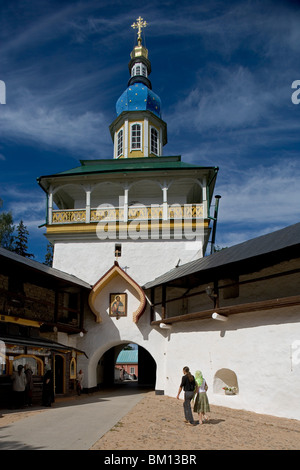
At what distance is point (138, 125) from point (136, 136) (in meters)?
0.63

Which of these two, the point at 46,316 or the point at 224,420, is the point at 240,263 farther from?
the point at 46,316

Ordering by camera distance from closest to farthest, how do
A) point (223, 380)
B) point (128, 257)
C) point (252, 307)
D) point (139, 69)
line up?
point (252, 307) → point (223, 380) → point (128, 257) → point (139, 69)

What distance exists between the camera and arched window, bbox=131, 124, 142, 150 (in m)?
23.7

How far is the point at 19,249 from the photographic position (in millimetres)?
35531

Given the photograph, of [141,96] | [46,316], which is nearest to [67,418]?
[46,316]

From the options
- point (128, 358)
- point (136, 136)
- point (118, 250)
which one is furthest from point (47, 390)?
point (128, 358)

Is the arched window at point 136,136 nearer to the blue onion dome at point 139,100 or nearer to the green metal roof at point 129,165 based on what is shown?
the blue onion dome at point 139,100

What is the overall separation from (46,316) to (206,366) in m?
6.69

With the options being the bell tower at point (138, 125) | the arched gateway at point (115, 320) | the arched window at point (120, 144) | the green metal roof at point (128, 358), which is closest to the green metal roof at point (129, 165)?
the bell tower at point (138, 125)

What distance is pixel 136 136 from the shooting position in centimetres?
2394

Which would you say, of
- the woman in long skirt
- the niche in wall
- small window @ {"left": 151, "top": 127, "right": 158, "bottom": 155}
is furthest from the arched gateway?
small window @ {"left": 151, "top": 127, "right": 158, "bottom": 155}

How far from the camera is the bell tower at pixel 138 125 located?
2370 cm

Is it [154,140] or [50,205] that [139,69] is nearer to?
[154,140]
